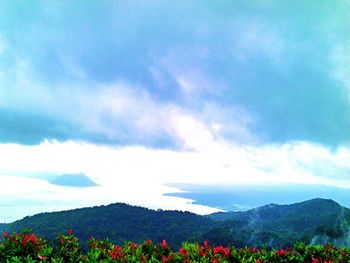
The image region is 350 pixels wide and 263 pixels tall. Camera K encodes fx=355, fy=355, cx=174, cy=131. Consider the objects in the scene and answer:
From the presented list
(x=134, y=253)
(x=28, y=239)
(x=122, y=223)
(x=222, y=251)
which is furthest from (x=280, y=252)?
(x=122, y=223)

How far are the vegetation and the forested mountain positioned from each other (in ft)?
319

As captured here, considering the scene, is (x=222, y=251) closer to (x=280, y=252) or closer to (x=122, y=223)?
(x=280, y=252)

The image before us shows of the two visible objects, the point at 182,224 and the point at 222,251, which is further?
the point at 182,224

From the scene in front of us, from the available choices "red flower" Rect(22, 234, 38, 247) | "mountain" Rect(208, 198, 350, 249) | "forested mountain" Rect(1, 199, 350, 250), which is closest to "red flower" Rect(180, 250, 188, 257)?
"red flower" Rect(22, 234, 38, 247)

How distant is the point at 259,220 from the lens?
7303 inches

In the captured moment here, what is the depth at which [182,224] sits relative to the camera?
168 m

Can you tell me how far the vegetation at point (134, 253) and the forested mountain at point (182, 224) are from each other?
319 ft

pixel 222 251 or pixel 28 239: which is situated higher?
pixel 28 239

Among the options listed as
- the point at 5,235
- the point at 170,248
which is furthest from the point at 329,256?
the point at 5,235

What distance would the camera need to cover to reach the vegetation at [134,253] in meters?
9.47

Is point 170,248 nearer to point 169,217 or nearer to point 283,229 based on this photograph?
point 283,229

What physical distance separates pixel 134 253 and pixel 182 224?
162406 millimetres

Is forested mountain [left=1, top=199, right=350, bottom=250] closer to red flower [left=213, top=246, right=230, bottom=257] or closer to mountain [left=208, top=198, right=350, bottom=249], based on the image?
mountain [left=208, top=198, right=350, bottom=249]

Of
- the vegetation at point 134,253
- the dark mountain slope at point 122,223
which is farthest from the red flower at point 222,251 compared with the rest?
the dark mountain slope at point 122,223
